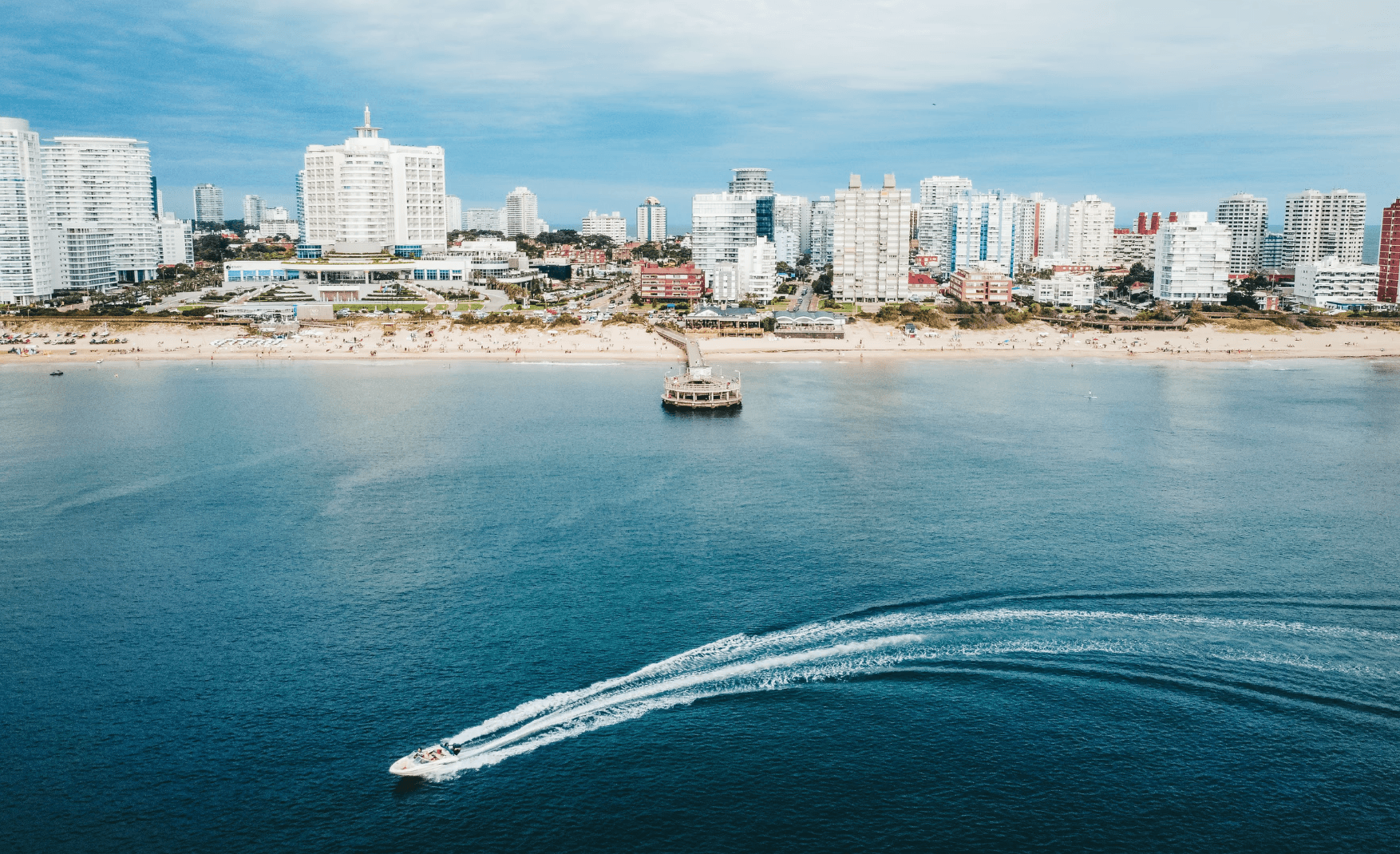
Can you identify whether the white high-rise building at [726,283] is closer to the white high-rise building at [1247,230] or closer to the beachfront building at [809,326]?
the beachfront building at [809,326]

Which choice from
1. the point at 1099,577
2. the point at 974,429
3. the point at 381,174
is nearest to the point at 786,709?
the point at 1099,577

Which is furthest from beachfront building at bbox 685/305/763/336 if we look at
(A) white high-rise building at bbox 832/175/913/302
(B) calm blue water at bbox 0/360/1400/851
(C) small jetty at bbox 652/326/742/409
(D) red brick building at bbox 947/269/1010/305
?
(B) calm blue water at bbox 0/360/1400/851

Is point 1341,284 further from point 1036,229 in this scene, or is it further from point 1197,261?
point 1036,229

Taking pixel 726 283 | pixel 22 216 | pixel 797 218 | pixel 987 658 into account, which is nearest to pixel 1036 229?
pixel 797 218

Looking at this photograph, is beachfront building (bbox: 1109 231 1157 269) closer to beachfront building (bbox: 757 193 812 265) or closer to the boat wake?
beachfront building (bbox: 757 193 812 265)

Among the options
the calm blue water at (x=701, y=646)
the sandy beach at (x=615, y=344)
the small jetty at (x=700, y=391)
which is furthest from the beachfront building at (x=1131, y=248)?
the calm blue water at (x=701, y=646)

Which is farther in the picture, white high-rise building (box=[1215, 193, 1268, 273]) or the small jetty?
white high-rise building (box=[1215, 193, 1268, 273])

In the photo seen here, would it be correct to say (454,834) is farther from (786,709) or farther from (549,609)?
(549,609)
